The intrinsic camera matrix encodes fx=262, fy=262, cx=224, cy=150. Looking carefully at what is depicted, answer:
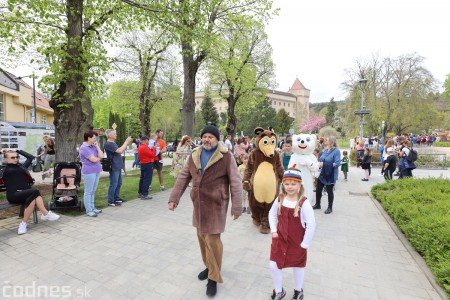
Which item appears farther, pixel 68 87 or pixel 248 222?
pixel 68 87

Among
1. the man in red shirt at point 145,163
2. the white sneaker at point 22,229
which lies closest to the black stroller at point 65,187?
the white sneaker at point 22,229

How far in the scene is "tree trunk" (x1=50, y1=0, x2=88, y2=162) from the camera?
7328mm

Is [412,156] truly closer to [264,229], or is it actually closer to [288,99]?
[264,229]

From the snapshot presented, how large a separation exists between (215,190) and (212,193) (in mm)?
51

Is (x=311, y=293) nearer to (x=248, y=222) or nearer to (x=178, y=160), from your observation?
(x=248, y=222)

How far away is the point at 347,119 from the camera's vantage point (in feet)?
113

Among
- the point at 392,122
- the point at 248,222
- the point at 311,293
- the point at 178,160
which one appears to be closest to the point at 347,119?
the point at 392,122

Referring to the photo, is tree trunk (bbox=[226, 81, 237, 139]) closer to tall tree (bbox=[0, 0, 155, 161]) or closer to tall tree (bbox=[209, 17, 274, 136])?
tall tree (bbox=[209, 17, 274, 136])

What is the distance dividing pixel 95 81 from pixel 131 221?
463cm

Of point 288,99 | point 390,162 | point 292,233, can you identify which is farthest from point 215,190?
point 288,99

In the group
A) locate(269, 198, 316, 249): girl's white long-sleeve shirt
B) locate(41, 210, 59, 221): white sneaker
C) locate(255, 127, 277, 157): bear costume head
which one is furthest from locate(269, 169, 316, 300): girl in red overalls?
locate(41, 210, 59, 221): white sneaker

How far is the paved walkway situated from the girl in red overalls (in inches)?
15.8

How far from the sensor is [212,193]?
320cm

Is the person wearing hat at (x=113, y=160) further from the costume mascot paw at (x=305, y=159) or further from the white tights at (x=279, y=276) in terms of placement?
the white tights at (x=279, y=276)
